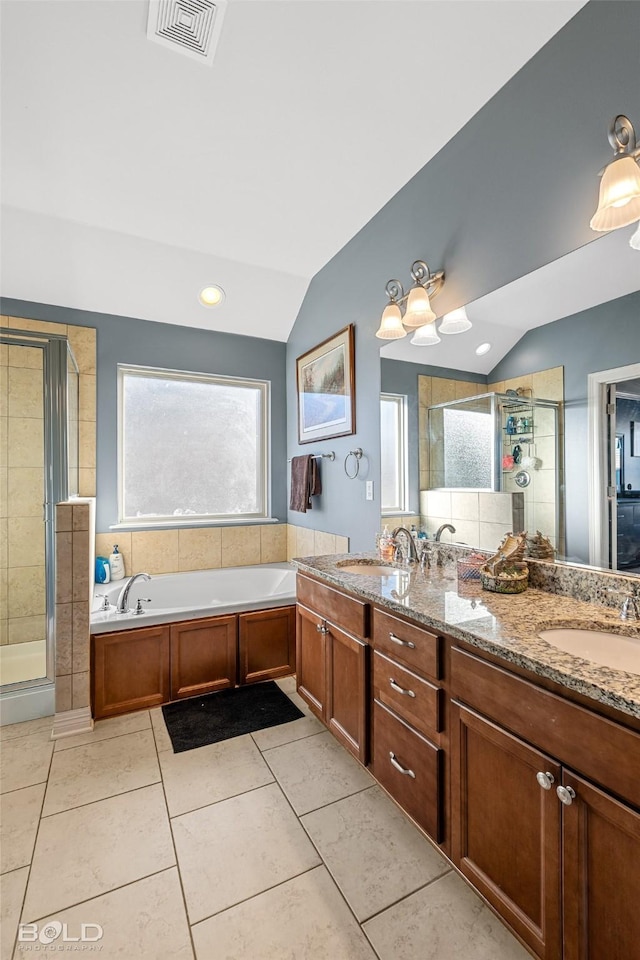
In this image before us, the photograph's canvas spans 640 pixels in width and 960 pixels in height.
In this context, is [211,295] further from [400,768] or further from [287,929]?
[287,929]

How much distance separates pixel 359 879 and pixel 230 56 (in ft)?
9.60

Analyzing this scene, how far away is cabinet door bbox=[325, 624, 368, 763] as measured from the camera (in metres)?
1.74

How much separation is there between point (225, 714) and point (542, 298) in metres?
2.52

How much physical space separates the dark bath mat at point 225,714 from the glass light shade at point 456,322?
2.14m

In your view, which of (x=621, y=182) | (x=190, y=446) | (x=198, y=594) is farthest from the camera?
(x=190, y=446)

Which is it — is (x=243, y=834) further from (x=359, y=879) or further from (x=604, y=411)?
(x=604, y=411)

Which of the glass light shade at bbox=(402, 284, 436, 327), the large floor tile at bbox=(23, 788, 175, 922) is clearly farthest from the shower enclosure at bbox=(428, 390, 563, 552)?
the large floor tile at bbox=(23, 788, 175, 922)

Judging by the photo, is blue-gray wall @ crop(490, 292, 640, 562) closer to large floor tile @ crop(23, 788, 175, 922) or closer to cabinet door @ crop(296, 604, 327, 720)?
cabinet door @ crop(296, 604, 327, 720)

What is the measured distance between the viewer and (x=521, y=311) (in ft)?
5.61

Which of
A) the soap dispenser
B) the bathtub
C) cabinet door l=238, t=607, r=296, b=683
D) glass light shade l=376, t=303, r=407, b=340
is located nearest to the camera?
glass light shade l=376, t=303, r=407, b=340

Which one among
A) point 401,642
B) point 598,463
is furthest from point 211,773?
point 598,463

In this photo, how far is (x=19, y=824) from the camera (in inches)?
64.4

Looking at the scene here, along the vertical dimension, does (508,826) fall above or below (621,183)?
below

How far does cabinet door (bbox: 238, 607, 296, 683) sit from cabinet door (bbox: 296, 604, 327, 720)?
0.49 meters
